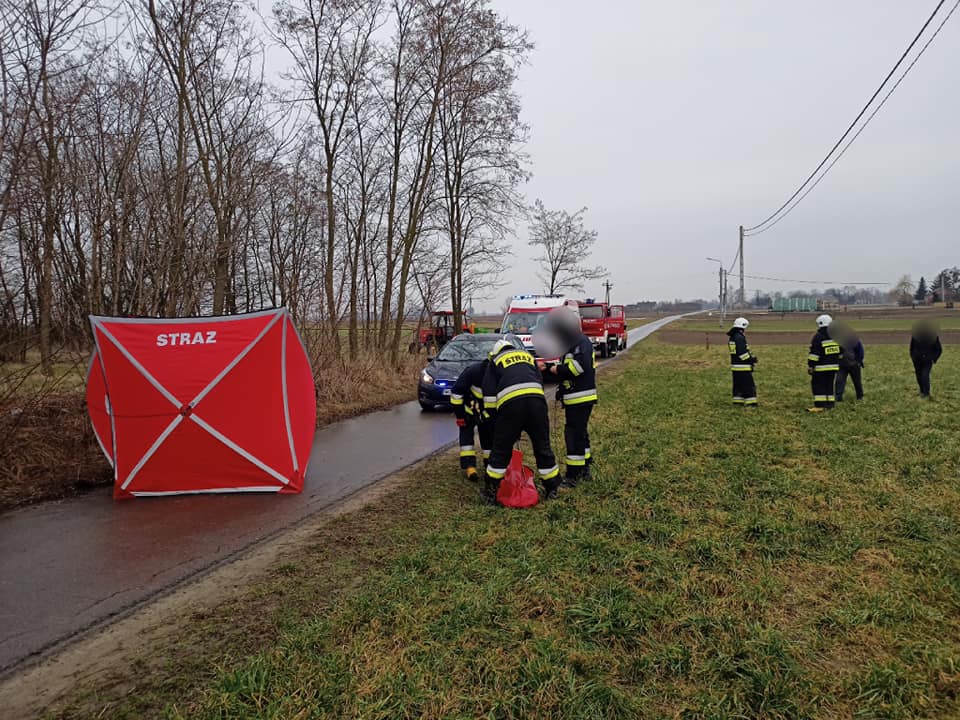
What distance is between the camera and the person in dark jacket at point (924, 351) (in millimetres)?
11812

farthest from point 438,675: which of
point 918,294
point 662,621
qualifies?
point 918,294

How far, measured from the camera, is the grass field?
9.16 feet

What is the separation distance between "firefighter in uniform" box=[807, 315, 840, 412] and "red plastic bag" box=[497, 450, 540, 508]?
7549 millimetres

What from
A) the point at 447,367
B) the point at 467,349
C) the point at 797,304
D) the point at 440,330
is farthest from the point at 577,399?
the point at 797,304

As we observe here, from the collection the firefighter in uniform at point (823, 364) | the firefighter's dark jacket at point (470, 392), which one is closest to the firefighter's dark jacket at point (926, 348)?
the firefighter in uniform at point (823, 364)

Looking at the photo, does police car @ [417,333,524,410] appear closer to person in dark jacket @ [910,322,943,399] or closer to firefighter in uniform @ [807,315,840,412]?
firefighter in uniform @ [807,315,840,412]

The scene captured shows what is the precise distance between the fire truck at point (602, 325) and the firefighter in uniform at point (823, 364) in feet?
42.0

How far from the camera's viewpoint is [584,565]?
4230 mm

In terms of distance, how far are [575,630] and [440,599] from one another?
35.8 inches

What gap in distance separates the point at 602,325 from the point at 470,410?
65.3 feet

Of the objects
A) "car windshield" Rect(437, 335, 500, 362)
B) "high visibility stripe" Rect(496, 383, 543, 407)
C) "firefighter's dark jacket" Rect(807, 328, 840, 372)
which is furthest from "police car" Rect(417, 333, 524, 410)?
"firefighter's dark jacket" Rect(807, 328, 840, 372)

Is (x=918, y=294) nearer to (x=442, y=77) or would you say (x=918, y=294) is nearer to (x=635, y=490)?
(x=442, y=77)

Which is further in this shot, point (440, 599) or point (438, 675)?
point (440, 599)

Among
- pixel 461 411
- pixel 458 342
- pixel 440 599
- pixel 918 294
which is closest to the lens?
pixel 440 599
